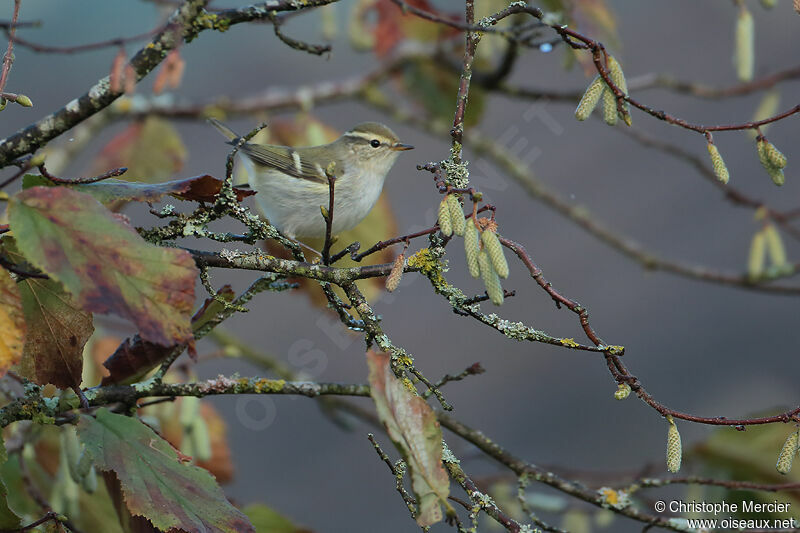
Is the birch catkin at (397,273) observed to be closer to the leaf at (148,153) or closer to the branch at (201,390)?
the branch at (201,390)

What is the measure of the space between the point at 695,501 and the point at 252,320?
4.29 meters

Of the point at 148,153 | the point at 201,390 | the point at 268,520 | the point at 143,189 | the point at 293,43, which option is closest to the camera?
the point at 143,189

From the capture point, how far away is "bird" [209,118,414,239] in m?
3.16

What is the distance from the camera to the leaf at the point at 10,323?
1.09m

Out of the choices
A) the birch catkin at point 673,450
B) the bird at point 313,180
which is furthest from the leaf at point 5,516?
the bird at point 313,180

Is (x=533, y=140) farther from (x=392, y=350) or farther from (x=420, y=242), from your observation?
(x=392, y=350)

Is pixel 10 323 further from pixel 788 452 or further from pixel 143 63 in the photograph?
pixel 788 452

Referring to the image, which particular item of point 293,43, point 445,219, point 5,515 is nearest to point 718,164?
point 445,219

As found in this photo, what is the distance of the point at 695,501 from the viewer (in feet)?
7.77

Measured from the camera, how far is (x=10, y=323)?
1.10 meters

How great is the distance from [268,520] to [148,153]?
209 centimetres

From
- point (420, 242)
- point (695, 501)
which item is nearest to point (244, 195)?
point (695, 501)

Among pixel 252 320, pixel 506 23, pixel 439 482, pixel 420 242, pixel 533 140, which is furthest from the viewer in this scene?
pixel 533 140

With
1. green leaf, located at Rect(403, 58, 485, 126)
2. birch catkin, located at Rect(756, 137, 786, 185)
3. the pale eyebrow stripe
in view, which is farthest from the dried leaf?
green leaf, located at Rect(403, 58, 485, 126)
